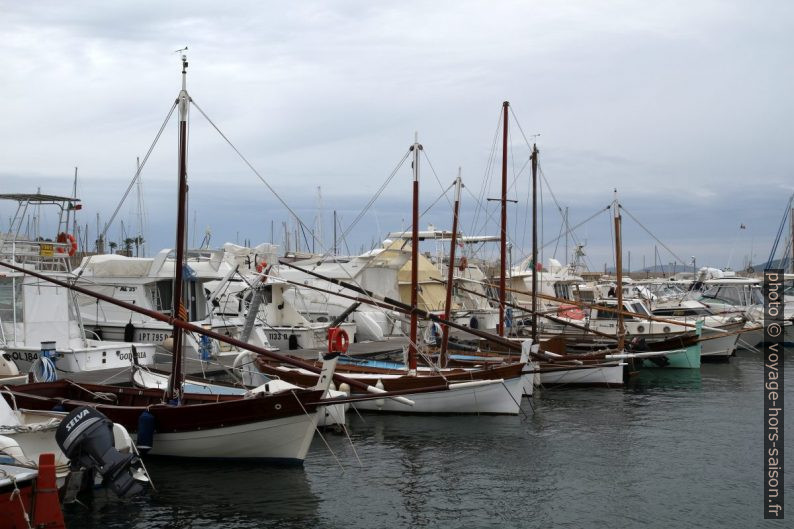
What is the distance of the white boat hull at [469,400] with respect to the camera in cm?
2336

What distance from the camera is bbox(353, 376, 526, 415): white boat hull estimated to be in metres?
23.4

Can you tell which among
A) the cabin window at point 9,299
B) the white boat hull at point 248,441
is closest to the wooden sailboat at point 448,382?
the white boat hull at point 248,441

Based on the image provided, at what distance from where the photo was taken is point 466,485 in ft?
54.0

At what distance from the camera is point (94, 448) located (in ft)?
44.8

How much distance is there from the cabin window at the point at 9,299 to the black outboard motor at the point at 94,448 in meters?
13.0

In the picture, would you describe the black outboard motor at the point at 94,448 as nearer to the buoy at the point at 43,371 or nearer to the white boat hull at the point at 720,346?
the buoy at the point at 43,371

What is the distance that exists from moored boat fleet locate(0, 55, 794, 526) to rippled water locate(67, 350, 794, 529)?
2.29 ft

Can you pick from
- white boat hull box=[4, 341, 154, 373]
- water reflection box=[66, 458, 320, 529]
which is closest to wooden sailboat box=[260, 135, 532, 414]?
white boat hull box=[4, 341, 154, 373]

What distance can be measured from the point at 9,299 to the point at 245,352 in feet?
26.0

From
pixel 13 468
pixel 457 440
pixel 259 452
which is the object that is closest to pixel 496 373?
pixel 457 440

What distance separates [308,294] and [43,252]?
69.8 ft

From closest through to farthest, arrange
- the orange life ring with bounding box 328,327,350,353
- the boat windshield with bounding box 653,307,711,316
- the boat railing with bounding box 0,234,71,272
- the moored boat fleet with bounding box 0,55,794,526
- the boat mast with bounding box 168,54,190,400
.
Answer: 1. the moored boat fleet with bounding box 0,55,794,526
2. the boat mast with bounding box 168,54,190,400
3. the orange life ring with bounding box 328,327,350,353
4. the boat railing with bounding box 0,234,71,272
5. the boat windshield with bounding box 653,307,711,316

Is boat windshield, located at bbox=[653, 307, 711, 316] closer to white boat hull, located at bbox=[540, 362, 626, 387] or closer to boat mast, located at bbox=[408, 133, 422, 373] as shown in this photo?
white boat hull, located at bbox=[540, 362, 626, 387]

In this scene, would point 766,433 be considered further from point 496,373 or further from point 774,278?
point 774,278
